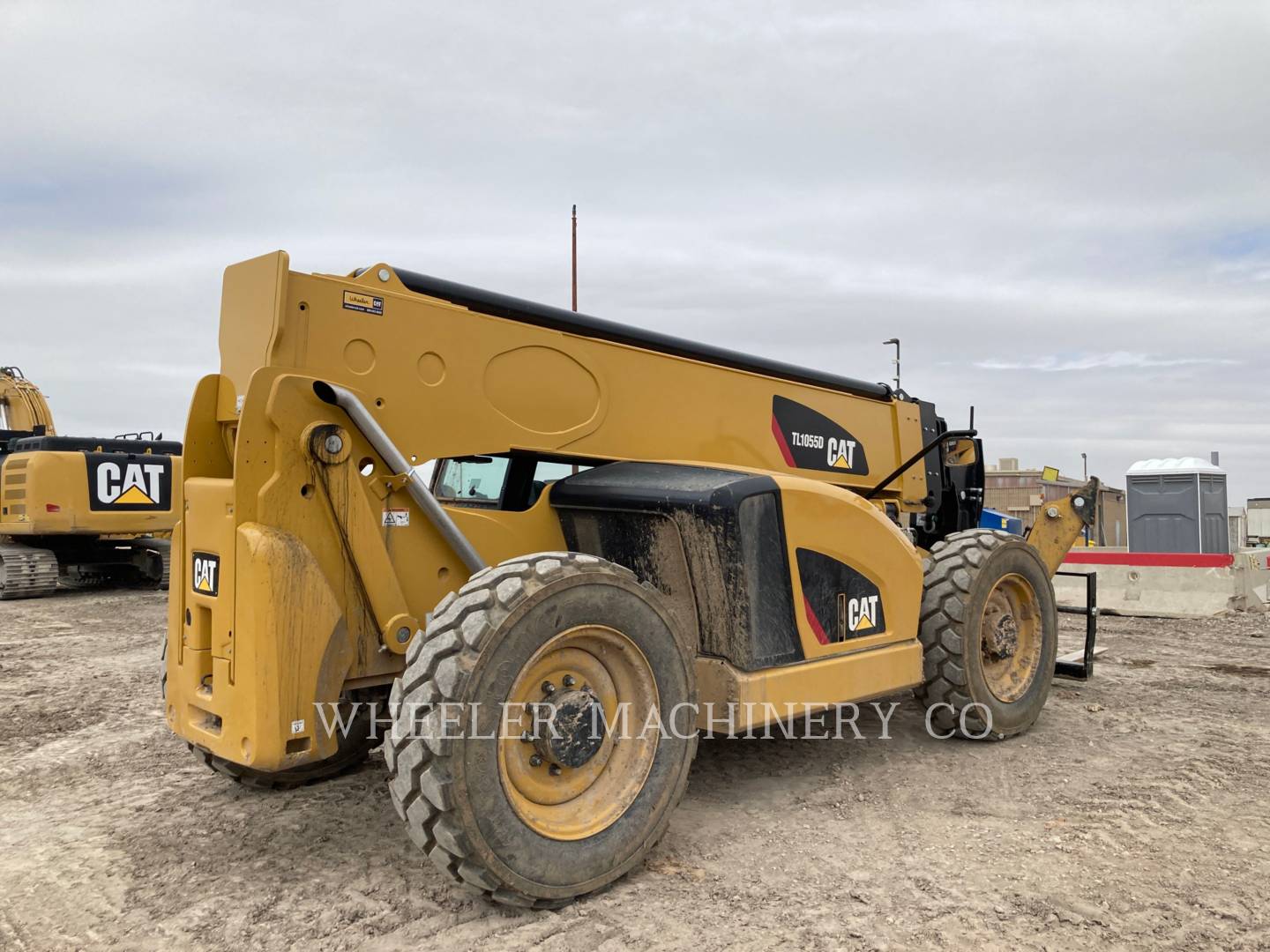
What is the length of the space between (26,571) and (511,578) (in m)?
14.0

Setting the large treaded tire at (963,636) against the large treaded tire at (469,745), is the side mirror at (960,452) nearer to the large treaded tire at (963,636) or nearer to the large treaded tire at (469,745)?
the large treaded tire at (963,636)

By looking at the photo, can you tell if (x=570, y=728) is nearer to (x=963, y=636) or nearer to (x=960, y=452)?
(x=963, y=636)

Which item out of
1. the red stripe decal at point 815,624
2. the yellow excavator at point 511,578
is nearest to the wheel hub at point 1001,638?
the yellow excavator at point 511,578

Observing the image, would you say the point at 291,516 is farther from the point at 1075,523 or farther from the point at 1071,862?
the point at 1075,523

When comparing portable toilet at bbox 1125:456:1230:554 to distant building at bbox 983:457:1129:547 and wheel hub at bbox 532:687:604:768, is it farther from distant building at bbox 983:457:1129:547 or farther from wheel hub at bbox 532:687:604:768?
wheel hub at bbox 532:687:604:768

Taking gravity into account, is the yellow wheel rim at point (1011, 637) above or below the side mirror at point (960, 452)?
below

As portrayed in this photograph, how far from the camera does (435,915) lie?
10.6 ft

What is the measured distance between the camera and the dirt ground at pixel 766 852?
315 centimetres

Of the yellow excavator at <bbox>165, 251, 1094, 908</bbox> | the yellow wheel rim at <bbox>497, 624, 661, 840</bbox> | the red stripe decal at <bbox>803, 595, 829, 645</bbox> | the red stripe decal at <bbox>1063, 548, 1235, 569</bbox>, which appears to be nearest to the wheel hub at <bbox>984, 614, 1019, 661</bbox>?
the yellow excavator at <bbox>165, 251, 1094, 908</bbox>

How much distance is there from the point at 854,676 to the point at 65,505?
13.4 m

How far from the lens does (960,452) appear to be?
23.6 ft

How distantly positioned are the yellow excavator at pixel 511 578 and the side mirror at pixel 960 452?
189 centimetres

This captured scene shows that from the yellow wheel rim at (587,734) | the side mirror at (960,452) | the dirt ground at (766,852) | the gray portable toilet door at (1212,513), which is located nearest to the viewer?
the dirt ground at (766,852)

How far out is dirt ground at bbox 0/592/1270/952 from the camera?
3150mm
